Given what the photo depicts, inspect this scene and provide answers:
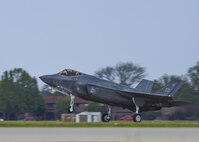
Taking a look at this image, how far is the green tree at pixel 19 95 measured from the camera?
95.6 metres

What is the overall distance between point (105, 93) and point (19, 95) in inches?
2138

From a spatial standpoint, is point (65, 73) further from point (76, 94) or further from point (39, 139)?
point (39, 139)

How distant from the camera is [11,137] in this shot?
22.9 metres

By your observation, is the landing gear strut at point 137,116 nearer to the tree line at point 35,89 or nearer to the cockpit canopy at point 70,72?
the cockpit canopy at point 70,72

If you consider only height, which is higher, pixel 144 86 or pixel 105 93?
pixel 144 86

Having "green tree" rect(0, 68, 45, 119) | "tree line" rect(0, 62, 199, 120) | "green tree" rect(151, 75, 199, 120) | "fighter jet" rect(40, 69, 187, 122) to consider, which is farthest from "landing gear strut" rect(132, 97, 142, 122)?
"green tree" rect(0, 68, 45, 119)

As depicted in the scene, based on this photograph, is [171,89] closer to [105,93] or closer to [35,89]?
[105,93]

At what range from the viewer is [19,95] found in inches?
3925

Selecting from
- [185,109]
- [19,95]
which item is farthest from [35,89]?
[185,109]

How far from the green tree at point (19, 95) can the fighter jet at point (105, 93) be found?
157ft

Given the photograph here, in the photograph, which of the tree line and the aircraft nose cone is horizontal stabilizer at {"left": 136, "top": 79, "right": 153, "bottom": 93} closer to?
the aircraft nose cone

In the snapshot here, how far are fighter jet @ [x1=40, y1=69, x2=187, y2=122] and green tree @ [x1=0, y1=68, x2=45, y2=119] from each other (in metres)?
47.9

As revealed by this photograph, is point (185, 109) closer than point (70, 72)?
No

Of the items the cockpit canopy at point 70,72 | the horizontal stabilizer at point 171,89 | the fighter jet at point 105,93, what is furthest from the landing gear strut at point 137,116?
the cockpit canopy at point 70,72
